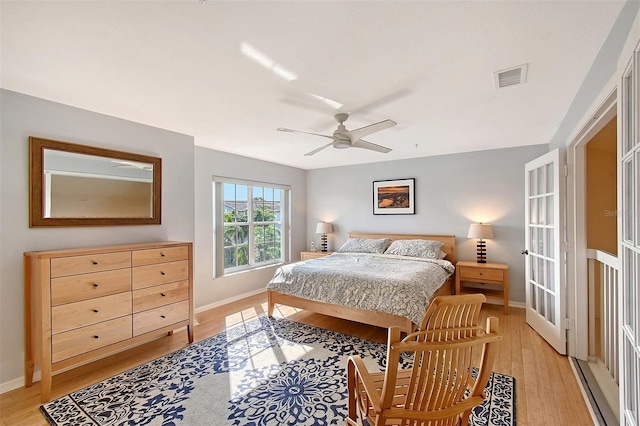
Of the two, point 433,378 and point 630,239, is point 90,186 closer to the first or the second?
point 433,378

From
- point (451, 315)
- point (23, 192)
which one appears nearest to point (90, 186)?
point (23, 192)

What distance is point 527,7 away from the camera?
1409 mm

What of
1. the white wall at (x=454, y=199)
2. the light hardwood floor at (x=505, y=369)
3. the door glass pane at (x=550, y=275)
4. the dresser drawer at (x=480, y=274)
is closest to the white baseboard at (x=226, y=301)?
the light hardwood floor at (x=505, y=369)

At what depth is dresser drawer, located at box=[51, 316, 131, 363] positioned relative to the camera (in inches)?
89.0

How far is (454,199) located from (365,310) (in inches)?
107

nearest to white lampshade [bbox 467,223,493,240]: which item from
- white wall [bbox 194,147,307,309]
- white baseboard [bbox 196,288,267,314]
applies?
white wall [bbox 194,147,307,309]

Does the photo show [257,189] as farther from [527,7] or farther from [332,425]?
[527,7]

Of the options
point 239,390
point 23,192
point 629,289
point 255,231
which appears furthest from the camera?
point 255,231

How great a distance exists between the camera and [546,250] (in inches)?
125

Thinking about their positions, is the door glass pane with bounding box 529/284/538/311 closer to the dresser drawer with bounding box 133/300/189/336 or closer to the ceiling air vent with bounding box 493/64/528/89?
the ceiling air vent with bounding box 493/64/528/89

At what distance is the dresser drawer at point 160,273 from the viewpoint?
2.77 meters

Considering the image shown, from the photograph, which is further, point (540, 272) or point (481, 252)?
point (481, 252)

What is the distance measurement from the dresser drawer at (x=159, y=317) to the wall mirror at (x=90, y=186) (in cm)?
98

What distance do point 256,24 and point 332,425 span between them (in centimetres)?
246
